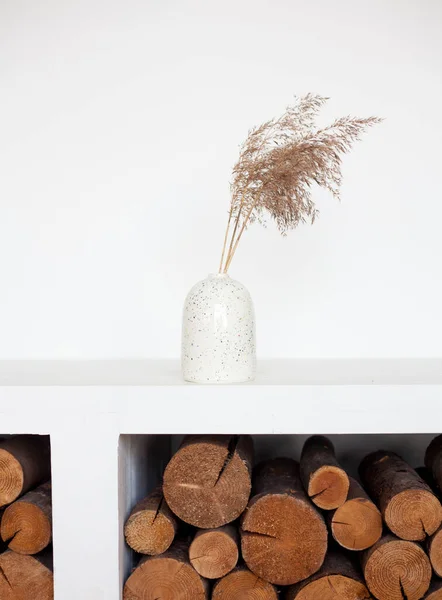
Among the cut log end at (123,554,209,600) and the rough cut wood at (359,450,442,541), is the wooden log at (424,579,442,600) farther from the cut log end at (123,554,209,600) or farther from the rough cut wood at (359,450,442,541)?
the cut log end at (123,554,209,600)

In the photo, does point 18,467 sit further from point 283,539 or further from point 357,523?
point 357,523

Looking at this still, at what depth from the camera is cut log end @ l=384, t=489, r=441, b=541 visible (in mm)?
1402

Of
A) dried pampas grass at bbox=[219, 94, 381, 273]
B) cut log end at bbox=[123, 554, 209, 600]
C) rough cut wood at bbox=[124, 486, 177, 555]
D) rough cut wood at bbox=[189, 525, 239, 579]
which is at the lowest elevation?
cut log end at bbox=[123, 554, 209, 600]

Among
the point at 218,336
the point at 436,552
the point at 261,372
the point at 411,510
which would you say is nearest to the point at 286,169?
the point at 218,336

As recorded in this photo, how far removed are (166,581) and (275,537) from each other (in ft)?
0.92

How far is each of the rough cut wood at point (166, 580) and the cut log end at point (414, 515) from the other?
0.47 m

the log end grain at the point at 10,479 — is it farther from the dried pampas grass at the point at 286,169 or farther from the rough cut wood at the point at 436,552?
the rough cut wood at the point at 436,552

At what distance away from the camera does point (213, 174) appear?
206cm

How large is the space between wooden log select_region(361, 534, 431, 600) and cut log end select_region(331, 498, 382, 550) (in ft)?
0.11

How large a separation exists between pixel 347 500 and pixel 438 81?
143 cm

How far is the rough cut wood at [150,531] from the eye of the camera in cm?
144

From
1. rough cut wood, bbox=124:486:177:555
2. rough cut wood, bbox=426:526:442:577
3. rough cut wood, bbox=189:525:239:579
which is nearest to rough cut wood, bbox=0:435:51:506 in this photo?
rough cut wood, bbox=124:486:177:555

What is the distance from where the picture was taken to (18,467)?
1.47 m

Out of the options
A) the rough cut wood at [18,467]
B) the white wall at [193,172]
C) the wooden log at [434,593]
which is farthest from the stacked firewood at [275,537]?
the white wall at [193,172]
